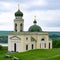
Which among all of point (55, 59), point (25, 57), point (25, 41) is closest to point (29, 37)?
point (25, 41)

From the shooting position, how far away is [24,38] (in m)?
55.6

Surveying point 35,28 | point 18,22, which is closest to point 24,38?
point 18,22

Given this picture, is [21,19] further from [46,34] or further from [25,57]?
[25,57]

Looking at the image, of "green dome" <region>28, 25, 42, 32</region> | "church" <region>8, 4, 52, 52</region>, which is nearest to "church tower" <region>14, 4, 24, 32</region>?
"church" <region>8, 4, 52, 52</region>

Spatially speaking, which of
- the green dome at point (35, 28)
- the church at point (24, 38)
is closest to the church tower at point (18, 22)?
the church at point (24, 38)

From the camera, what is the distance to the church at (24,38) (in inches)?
2188

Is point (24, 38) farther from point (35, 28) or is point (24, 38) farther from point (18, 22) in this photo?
point (35, 28)

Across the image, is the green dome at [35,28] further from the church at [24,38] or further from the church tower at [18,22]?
the church tower at [18,22]

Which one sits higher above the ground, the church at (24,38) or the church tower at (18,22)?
the church tower at (18,22)

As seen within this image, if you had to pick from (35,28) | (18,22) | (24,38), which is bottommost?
(24,38)

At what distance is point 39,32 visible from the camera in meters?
57.6

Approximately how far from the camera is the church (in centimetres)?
5556

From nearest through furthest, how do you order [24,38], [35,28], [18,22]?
[24,38]
[18,22]
[35,28]

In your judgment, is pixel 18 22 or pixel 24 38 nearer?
pixel 24 38
